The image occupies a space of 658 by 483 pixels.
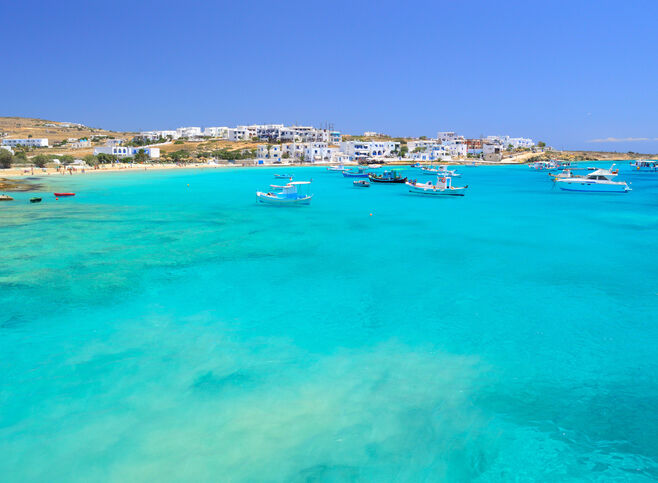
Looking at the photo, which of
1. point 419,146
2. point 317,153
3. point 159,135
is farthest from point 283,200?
point 159,135

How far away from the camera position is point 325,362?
35.2 feet

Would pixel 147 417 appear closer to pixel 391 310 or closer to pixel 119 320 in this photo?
pixel 119 320

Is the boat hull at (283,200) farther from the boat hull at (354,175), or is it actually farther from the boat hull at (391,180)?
the boat hull at (354,175)

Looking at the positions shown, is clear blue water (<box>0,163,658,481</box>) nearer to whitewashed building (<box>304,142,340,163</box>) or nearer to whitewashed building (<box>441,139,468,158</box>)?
whitewashed building (<box>304,142,340,163</box>)

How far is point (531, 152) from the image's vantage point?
187625 millimetres

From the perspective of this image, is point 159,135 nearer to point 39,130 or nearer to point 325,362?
point 39,130

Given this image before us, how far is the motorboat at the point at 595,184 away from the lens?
5869 cm

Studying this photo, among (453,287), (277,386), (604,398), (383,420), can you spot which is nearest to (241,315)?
(277,386)

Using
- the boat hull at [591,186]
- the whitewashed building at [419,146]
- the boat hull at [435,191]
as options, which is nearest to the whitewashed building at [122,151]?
the boat hull at [435,191]

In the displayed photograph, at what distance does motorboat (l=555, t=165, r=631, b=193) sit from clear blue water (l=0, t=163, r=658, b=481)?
40.0 metres

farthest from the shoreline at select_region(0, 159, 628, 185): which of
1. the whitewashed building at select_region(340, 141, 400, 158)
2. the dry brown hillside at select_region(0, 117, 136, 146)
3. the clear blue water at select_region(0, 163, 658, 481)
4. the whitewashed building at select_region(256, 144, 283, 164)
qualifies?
the dry brown hillside at select_region(0, 117, 136, 146)

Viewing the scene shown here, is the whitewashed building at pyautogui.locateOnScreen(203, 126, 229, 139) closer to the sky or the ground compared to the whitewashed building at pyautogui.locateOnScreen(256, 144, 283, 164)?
closer to the sky

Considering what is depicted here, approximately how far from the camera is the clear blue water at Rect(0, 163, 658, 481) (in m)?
7.53

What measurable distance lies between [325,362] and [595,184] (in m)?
61.0
